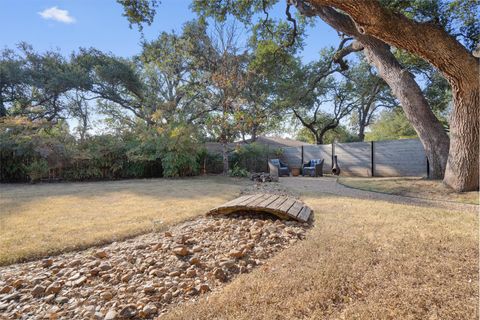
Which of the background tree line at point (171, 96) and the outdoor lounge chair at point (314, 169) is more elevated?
the background tree line at point (171, 96)

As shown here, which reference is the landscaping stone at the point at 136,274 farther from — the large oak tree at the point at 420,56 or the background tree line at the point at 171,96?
the background tree line at the point at 171,96

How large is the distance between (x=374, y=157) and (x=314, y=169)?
291cm

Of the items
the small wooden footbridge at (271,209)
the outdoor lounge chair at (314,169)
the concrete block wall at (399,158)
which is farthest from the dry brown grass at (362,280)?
the outdoor lounge chair at (314,169)

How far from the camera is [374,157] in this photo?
11.3 meters

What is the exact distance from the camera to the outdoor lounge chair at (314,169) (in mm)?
11828

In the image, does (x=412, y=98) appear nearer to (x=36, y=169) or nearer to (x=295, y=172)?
(x=295, y=172)

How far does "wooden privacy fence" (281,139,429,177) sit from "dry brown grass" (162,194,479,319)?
865 centimetres

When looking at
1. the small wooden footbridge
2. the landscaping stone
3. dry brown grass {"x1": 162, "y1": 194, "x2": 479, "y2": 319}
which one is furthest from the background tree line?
dry brown grass {"x1": 162, "y1": 194, "x2": 479, "y2": 319}

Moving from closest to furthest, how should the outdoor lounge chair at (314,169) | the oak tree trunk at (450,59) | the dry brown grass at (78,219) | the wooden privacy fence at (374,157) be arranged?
the dry brown grass at (78,219), the oak tree trunk at (450,59), the wooden privacy fence at (374,157), the outdoor lounge chair at (314,169)

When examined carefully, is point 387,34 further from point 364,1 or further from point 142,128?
point 142,128

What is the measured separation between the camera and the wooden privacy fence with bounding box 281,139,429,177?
390 inches

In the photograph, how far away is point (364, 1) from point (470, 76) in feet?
9.76

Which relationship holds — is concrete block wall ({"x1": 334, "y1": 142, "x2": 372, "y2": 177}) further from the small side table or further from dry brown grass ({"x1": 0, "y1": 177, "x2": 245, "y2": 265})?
dry brown grass ({"x1": 0, "y1": 177, "x2": 245, "y2": 265})

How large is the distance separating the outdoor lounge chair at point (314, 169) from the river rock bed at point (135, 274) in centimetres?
956
